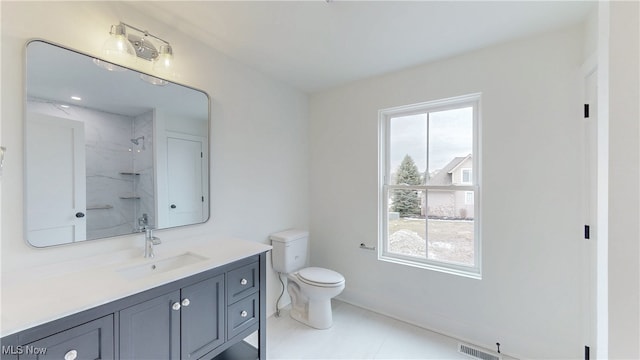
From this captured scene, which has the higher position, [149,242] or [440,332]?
[149,242]

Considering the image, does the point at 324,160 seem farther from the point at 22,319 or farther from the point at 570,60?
the point at 22,319

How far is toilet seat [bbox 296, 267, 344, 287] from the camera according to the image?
2215 millimetres

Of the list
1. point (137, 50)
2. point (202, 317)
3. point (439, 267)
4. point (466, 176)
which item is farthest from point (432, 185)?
point (137, 50)

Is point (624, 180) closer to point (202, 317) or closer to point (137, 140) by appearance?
point (202, 317)

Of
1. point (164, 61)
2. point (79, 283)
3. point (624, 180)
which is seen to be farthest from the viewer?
point (164, 61)

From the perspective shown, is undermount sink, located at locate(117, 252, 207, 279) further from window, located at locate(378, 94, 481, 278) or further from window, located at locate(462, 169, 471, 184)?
window, located at locate(462, 169, 471, 184)

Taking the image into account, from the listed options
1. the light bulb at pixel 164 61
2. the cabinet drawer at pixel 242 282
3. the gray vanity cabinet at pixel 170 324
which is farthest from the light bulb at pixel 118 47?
the cabinet drawer at pixel 242 282

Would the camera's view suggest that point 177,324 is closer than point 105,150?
Yes

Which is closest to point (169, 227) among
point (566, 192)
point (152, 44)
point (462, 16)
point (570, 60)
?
point (152, 44)

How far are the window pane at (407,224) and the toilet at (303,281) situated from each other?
0.68 m

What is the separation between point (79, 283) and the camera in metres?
1.16

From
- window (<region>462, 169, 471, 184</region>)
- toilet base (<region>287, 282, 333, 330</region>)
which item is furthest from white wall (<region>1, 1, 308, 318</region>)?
window (<region>462, 169, 471, 184</region>)

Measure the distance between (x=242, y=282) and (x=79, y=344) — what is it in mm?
778

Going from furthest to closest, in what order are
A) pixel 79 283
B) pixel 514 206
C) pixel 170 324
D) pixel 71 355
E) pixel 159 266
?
pixel 514 206
pixel 159 266
pixel 170 324
pixel 79 283
pixel 71 355
